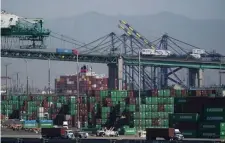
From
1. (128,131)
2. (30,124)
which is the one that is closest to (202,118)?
(128,131)

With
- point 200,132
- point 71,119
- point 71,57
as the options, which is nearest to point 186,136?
point 200,132

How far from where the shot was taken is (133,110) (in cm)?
9538

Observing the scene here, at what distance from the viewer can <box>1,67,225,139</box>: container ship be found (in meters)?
77.2

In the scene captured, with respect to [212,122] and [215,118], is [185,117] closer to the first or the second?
[215,118]

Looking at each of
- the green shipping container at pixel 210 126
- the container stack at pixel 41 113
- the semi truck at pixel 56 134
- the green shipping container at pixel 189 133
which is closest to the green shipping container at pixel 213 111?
the green shipping container at pixel 210 126

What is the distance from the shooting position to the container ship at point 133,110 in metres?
77.2

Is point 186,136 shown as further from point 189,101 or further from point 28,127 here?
point 28,127

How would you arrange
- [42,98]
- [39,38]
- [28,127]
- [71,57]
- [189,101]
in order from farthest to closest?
[71,57]
[42,98]
[28,127]
[189,101]
[39,38]

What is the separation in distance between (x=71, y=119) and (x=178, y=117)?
109 ft

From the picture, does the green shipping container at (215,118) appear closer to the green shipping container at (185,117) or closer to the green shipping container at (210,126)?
the green shipping container at (210,126)

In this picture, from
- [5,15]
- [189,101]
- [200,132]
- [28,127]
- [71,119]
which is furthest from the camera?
[71,119]

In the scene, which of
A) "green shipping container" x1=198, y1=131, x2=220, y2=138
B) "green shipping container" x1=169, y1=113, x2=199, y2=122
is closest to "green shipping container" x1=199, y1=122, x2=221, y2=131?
"green shipping container" x1=198, y1=131, x2=220, y2=138

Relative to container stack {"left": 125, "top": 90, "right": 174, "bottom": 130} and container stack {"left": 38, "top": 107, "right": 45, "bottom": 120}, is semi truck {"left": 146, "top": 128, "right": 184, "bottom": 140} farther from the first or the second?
container stack {"left": 38, "top": 107, "right": 45, "bottom": 120}

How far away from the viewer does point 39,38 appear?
56.9 meters
